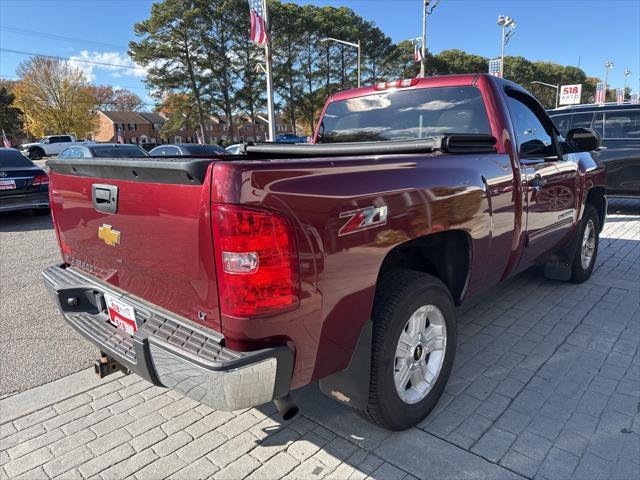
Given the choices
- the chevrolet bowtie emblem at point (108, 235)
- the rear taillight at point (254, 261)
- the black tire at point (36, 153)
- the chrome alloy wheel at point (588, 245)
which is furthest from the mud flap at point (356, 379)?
the black tire at point (36, 153)

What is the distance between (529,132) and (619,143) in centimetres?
665

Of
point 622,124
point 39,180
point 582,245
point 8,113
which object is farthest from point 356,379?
point 8,113

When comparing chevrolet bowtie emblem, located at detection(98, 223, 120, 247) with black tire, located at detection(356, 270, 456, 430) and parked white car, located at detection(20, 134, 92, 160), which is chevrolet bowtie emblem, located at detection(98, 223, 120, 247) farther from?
parked white car, located at detection(20, 134, 92, 160)

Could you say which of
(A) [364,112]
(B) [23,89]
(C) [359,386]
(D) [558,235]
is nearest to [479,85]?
(A) [364,112]

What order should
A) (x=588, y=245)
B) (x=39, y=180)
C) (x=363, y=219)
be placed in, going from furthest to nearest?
(x=39, y=180) → (x=588, y=245) → (x=363, y=219)

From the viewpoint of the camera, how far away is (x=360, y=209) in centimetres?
191

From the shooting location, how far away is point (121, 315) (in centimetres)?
226

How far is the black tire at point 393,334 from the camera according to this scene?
85.0 inches

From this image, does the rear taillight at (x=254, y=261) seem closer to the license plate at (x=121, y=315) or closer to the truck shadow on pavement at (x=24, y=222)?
the license plate at (x=121, y=315)

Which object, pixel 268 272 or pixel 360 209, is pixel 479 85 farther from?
pixel 268 272

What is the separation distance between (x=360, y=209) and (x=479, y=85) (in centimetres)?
195

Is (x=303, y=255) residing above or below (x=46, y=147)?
below

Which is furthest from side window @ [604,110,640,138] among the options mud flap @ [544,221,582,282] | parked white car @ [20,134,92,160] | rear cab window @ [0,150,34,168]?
parked white car @ [20,134,92,160]

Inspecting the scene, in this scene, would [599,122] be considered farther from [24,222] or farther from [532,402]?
[24,222]
